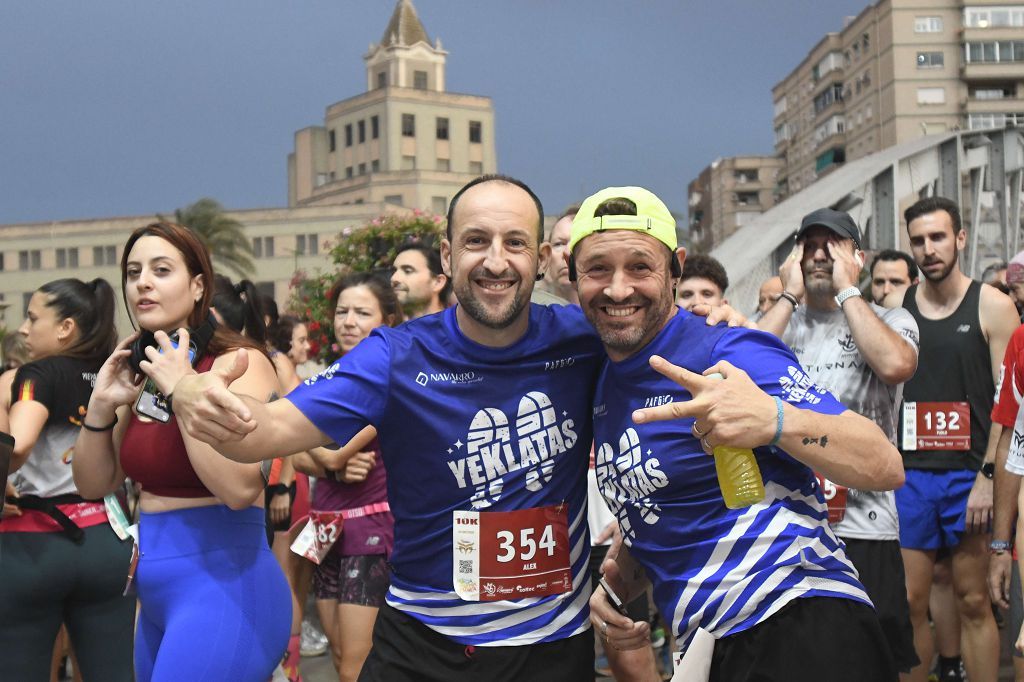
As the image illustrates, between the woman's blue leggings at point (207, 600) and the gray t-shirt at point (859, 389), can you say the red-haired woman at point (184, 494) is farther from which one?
the gray t-shirt at point (859, 389)

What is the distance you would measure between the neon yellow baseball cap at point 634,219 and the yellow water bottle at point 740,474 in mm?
607

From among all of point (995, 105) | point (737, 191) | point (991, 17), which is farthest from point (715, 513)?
point (737, 191)

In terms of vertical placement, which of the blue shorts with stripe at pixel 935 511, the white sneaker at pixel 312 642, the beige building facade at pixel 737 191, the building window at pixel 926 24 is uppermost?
the building window at pixel 926 24

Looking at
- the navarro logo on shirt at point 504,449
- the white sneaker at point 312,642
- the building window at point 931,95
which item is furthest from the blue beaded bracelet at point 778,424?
the building window at point 931,95

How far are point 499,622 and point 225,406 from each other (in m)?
1.01

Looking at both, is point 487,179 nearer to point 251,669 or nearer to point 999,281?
point 251,669

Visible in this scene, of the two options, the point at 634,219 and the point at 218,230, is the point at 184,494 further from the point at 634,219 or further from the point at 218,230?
the point at 218,230

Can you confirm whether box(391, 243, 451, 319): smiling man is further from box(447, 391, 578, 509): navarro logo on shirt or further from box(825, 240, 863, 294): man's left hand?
box(447, 391, 578, 509): navarro logo on shirt

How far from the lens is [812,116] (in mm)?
91125

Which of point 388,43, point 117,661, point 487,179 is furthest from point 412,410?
point 388,43

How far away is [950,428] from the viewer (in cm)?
570

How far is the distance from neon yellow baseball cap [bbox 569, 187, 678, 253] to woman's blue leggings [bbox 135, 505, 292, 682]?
1.39 metres

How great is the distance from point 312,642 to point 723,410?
6.19 meters

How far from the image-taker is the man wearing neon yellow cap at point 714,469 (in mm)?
2484
